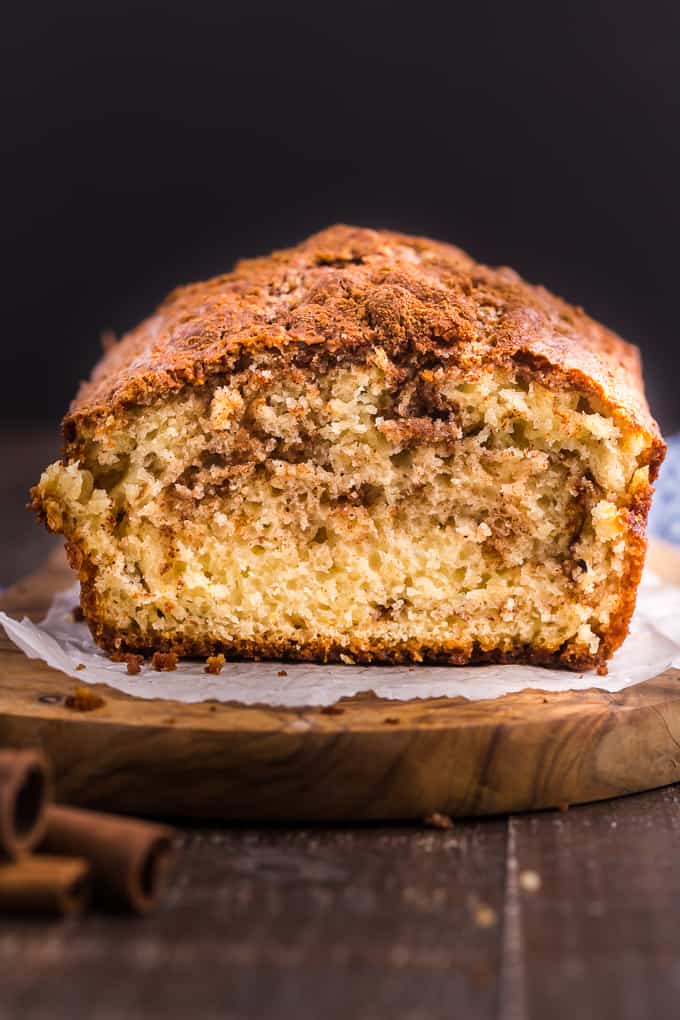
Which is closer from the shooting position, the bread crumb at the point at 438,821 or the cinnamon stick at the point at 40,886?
the cinnamon stick at the point at 40,886

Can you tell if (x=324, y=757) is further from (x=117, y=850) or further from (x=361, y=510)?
(x=361, y=510)

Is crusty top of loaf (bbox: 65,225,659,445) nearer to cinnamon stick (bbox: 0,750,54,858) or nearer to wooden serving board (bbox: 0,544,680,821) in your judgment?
wooden serving board (bbox: 0,544,680,821)

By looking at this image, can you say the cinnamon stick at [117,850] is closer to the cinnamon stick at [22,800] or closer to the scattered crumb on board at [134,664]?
the cinnamon stick at [22,800]

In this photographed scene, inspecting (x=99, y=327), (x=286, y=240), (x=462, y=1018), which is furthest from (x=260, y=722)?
(x=99, y=327)

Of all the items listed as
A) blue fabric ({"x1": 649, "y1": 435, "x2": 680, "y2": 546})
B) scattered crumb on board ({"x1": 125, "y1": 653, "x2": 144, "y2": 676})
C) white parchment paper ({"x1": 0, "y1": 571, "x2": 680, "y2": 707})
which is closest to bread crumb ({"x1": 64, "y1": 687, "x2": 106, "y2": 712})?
white parchment paper ({"x1": 0, "y1": 571, "x2": 680, "y2": 707})

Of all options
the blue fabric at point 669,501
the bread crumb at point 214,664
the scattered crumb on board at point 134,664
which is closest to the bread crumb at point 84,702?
the scattered crumb on board at point 134,664

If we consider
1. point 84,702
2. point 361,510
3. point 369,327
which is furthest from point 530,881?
point 369,327

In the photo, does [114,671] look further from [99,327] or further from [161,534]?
[99,327]
